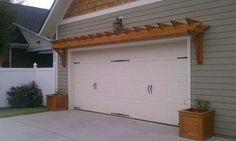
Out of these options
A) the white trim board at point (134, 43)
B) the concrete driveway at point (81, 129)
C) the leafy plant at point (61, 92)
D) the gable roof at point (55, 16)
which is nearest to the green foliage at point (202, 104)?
the concrete driveway at point (81, 129)

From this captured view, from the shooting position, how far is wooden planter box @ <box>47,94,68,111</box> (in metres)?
11.6

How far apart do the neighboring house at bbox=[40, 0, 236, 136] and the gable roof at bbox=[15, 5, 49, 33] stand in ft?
20.9

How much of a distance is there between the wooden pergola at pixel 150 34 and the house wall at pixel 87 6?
105cm

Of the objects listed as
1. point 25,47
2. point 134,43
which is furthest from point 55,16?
point 25,47

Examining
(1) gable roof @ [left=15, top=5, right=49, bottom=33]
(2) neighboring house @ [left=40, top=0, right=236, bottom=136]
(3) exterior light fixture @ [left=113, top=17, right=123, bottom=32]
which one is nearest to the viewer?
(2) neighboring house @ [left=40, top=0, right=236, bottom=136]

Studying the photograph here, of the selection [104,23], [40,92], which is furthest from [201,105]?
[40,92]

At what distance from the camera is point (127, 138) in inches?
292

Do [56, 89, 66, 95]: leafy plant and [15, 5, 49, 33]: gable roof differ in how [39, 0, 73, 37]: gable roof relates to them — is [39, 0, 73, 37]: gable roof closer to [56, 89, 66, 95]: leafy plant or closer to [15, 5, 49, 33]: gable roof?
[56, 89, 66, 95]: leafy plant

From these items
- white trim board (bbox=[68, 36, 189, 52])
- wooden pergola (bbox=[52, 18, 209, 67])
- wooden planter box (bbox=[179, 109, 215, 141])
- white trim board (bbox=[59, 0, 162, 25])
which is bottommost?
wooden planter box (bbox=[179, 109, 215, 141])

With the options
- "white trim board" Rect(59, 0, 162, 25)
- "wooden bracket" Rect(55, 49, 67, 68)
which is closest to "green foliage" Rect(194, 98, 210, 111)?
"white trim board" Rect(59, 0, 162, 25)

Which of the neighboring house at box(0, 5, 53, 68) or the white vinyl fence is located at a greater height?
the neighboring house at box(0, 5, 53, 68)

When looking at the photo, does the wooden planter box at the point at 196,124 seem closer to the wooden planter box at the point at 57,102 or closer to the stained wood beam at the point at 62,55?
the wooden planter box at the point at 57,102

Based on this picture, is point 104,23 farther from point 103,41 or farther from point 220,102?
point 220,102

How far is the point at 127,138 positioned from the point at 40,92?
275 inches
